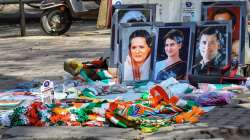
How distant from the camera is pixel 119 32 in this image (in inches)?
359

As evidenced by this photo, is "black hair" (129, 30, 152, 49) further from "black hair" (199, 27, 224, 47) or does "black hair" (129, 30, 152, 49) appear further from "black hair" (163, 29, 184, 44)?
"black hair" (199, 27, 224, 47)

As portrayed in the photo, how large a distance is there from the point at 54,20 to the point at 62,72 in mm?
5787

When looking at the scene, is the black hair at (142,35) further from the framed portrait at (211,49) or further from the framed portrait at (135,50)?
the framed portrait at (211,49)

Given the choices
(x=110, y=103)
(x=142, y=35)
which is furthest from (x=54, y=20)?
(x=110, y=103)

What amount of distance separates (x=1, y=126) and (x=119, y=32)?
2.48 m

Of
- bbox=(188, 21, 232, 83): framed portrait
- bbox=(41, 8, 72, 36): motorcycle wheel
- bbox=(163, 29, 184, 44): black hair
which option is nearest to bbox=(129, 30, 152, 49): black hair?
bbox=(163, 29, 184, 44): black hair

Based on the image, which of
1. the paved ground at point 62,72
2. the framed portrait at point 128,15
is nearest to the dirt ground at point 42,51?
the paved ground at point 62,72

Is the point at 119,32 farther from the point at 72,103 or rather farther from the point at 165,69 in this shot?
the point at 72,103

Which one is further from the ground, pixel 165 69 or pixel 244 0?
pixel 244 0

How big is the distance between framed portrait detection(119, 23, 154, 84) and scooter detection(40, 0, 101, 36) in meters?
7.29

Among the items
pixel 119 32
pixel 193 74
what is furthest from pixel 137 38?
pixel 193 74

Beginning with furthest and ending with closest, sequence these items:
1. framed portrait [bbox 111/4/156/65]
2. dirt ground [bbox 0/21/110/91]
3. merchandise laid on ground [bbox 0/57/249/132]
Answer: dirt ground [bbox 0/21/110/91]
framed portrait [bbox 111/4/156/65]
merchandise laid on ground [bbox 0/57/249/132]

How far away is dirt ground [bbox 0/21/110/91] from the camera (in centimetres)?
1073

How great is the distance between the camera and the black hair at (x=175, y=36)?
29.5 feet
